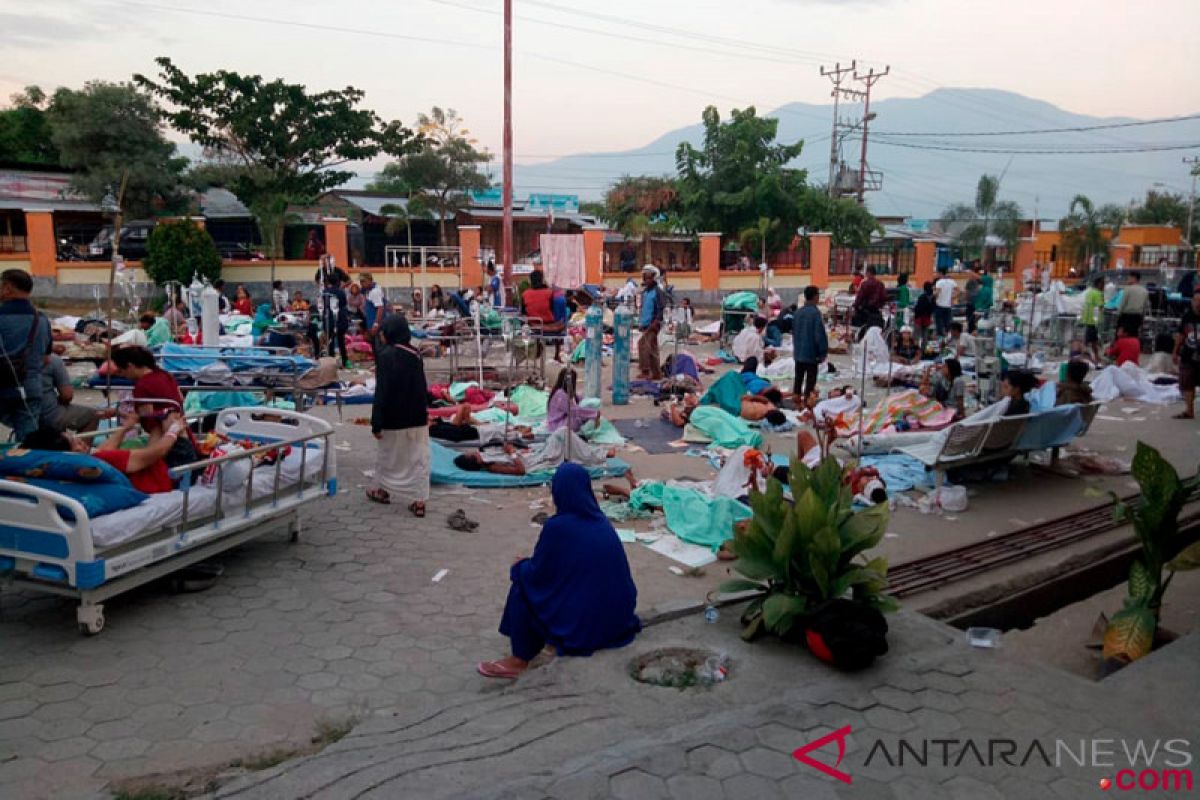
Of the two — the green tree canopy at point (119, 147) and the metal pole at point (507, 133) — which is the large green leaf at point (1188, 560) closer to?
the metal pole at point (507, 133)

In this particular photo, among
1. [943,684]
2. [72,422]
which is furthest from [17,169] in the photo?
[943,684]

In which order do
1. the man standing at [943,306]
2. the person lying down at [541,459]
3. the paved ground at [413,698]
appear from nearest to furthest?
the paved ground at [413,698] → the person lying down at [541,459] → the man standing at [943,306]

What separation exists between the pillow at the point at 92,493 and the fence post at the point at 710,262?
2410 cm

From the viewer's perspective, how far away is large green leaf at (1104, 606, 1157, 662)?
515cm

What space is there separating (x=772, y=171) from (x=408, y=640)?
2917 centimetres

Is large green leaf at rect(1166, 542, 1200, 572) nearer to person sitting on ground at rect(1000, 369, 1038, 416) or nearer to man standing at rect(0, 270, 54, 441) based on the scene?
person sitting on ground at rect(1000, 369, 1038, 416)

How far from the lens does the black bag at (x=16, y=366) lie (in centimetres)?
632

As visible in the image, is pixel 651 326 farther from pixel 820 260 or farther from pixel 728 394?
pixel 820 260

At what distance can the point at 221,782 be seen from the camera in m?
3.60

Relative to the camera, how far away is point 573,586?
15.0 feet

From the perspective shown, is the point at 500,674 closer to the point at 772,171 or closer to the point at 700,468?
the point at 700,468

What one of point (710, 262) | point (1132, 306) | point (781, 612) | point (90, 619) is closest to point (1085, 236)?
point (710, 262)

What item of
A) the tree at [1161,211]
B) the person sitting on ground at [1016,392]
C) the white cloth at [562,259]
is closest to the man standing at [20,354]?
the person sitting on ground at [1016,392]

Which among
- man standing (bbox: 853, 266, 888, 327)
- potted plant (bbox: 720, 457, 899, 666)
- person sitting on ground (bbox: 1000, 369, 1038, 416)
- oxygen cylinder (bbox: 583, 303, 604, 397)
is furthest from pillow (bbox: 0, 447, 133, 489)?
man standing (bbox: 853, 266, 888, 327)
